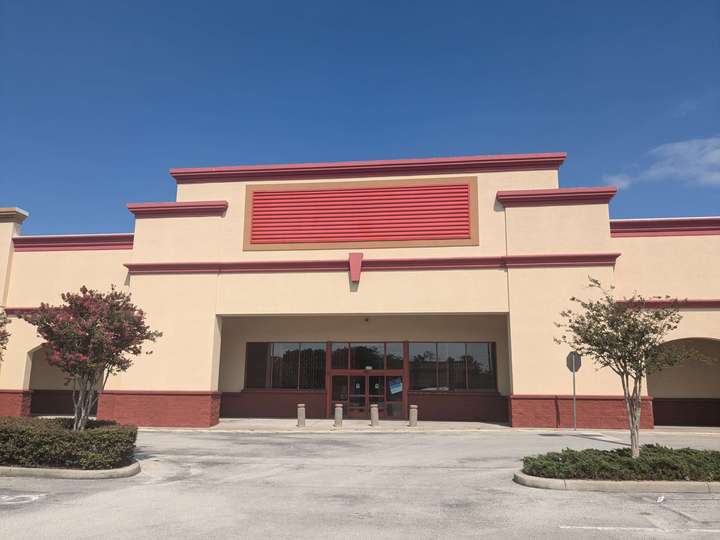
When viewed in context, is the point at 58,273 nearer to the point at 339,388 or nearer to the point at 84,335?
the point at 339,388

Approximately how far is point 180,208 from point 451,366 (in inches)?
530

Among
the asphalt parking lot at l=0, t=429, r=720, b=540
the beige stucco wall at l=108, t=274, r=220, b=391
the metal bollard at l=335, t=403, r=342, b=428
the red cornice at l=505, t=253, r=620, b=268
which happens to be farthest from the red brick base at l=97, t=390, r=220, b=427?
the red cornice at l=505, t=253, r=620, b=268

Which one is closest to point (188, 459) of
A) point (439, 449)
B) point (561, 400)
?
point (439, 449)

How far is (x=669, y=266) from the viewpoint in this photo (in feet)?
73.8

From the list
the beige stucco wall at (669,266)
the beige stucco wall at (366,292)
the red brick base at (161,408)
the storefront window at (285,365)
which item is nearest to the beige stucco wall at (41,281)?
the red brick base at (161,408)

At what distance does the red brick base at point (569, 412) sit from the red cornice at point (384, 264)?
5.02 metres

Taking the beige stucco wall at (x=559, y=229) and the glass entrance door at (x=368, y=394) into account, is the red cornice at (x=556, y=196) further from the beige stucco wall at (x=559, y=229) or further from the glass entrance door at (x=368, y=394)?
the glass entrance door at (x=368, y=394)

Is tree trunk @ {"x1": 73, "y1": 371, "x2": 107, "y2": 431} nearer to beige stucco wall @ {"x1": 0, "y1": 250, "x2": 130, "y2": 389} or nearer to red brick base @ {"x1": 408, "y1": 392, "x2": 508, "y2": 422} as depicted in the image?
beige stucco wall @ {"x1": 0, "y1": 250, "x2": 130, "y2": 389}

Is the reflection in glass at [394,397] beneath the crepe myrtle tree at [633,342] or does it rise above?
beneath

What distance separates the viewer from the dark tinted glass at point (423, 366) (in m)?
25.8

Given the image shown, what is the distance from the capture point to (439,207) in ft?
78.3

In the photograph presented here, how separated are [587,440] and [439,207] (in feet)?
34.3

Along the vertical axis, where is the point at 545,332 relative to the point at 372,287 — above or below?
below

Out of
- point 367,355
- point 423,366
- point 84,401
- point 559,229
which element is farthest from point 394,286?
point 84,401
